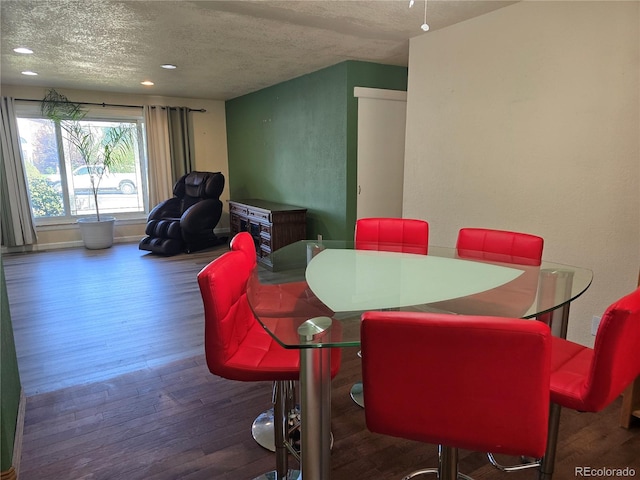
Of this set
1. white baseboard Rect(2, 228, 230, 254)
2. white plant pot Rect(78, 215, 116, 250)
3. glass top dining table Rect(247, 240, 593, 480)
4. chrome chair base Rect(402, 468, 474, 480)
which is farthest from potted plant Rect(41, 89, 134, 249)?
chrome chair base Rect(402, 468, 474, 480)

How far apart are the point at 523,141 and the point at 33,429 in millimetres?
3247

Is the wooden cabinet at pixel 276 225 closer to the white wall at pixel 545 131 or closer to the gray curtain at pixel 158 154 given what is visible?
the white wall at pixel 545 131

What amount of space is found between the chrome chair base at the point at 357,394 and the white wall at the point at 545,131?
143cm

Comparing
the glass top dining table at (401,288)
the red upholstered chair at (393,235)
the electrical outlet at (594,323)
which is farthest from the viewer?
the red upholstered chair at (393,235)

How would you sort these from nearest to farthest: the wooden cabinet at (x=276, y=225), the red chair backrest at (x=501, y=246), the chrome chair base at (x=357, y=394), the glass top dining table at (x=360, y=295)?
the glass top dining table at (x=360, y=295) < the red chair backrest at (x=501, y=246) < the chrome chair base at (x=357, y=394) < the wooden cabinet at (x=276, y=225)

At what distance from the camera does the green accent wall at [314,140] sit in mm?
4363

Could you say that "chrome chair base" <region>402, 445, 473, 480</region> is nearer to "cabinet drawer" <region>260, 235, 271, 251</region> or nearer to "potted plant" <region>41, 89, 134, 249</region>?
"cabinet drawer" <region>260, 235, 271, 251</region>

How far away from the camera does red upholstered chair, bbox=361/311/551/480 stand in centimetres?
92

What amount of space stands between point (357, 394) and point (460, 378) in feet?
4.76

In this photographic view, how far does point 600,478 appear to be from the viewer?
5.62 feet

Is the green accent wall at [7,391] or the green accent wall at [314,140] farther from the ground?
the green accent wall at [314,140]

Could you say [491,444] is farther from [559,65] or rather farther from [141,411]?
[559,65]

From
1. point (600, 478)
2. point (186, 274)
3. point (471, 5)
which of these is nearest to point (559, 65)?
point (471, 5)

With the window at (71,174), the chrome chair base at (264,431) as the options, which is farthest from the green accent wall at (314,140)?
the chrome chair base at (264,431)
